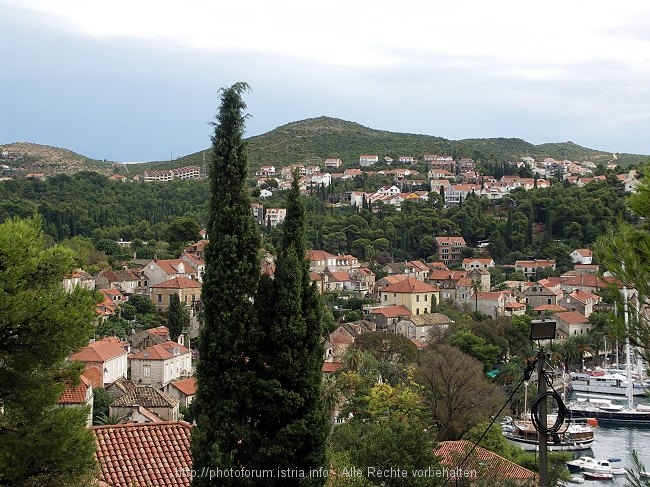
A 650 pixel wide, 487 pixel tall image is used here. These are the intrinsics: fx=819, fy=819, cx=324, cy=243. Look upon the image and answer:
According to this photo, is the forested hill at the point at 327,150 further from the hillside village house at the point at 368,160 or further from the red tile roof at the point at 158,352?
the red tile roof at the point at 158,352

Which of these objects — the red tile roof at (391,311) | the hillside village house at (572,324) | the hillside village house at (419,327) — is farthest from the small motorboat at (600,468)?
the hillside village house at (572,324)

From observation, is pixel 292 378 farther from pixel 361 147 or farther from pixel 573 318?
pixel 361 147

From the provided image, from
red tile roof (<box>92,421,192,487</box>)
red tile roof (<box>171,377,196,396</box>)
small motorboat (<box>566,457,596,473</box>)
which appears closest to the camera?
red tile roof (<box>92,421,192,487</box>)

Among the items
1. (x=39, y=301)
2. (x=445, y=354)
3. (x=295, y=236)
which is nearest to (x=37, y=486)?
(x=39, y=301)

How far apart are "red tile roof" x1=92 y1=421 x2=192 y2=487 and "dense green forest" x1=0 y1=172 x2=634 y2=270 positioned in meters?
53.9

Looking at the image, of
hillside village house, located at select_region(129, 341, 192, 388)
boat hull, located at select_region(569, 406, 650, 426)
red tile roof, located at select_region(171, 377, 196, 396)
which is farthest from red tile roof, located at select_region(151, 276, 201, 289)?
boat hull, located at select_region(569, 406, 650, 426)

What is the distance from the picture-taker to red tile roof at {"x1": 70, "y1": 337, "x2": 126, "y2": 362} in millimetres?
31489

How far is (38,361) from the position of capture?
7852 mm

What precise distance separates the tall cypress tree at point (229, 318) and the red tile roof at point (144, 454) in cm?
163

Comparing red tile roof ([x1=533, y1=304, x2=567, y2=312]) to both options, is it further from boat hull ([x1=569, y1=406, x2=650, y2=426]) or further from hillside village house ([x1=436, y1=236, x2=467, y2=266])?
hillside village house ([x1=436, y1=236, x2=467, y2=266])

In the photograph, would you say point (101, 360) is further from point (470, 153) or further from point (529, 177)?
point (470, 153)

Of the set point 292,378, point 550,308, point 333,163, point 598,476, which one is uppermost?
point 333,163

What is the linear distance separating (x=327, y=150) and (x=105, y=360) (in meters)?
127

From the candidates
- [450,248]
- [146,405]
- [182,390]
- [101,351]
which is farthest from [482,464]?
[450,248]
